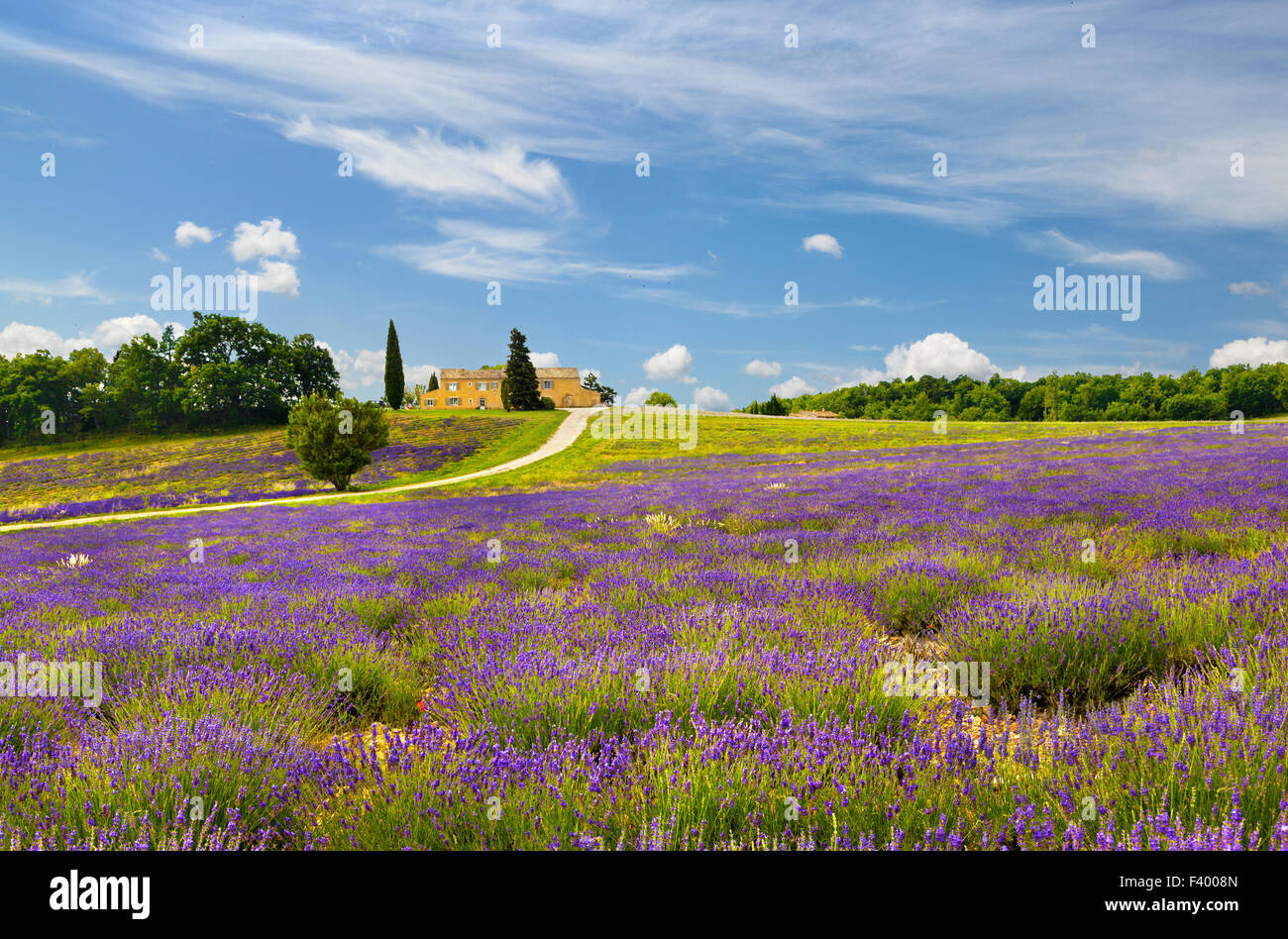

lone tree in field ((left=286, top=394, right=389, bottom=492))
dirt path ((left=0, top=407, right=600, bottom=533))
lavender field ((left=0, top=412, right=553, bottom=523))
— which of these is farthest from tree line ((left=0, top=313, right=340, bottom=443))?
lone tree in field ((left=286, top=394, right=389, bottom=492))

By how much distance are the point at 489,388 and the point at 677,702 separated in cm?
10915

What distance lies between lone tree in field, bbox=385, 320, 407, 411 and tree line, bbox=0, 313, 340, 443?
10.8 m

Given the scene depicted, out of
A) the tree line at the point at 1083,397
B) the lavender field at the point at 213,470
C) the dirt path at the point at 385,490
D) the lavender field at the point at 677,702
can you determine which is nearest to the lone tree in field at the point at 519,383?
the dirt path at the point at 385,490

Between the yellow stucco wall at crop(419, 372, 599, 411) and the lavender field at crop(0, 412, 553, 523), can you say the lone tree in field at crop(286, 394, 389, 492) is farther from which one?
the yellow stucco wall at crop(419, 372, 599, 411)

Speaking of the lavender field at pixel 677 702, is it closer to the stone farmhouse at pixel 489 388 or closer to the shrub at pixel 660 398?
the stone farmhouse at pixel 489 388

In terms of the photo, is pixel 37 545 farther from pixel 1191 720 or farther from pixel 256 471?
pixel 256 471

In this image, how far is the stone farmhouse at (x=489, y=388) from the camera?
342 feet

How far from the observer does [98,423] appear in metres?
76.8

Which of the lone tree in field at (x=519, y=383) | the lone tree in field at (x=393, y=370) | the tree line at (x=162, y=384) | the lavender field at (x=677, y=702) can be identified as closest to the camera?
the lavender field at (x=677, y=702)

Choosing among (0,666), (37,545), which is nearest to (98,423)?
(37,545)

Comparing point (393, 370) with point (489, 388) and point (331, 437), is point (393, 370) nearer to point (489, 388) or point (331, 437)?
point (489, 388)

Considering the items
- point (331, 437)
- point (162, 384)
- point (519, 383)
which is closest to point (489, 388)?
point (519, 383)

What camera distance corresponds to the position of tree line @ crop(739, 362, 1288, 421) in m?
84.2

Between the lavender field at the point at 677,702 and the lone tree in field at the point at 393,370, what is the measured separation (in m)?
88.3
